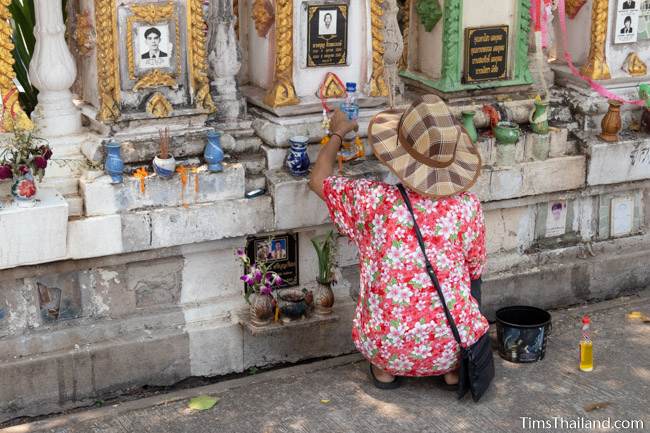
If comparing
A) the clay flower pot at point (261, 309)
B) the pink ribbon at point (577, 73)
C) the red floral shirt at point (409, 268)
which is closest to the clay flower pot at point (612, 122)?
the pink ribbon at point (577, 73)

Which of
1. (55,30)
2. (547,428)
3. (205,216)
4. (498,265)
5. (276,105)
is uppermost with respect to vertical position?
(55,30)

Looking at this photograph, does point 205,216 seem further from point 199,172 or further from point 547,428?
point 547,428

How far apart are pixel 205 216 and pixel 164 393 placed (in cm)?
101

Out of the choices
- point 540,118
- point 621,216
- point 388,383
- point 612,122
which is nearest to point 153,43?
point 388,383

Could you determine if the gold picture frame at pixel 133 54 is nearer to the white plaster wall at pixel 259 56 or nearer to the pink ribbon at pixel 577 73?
the white plaster wall at pixel 259 56

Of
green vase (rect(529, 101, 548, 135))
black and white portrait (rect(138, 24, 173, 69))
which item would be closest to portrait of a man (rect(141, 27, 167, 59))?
black and white portrait (rect(138, 24, 173, 69))

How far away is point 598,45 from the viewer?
763 centimetres

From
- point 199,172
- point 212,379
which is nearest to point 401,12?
point 199,172

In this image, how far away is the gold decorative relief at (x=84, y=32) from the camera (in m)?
6.31

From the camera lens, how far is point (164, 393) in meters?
6.43

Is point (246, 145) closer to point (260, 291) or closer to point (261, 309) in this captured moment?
point (260, 291)

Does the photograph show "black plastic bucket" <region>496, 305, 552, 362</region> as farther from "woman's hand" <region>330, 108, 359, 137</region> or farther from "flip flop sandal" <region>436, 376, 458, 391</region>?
"woman's hand" <region>330, 108, 359, 137</region>

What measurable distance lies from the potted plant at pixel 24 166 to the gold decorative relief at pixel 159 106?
643 mm

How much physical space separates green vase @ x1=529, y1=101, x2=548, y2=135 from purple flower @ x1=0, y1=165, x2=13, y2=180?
3259 millimetres
